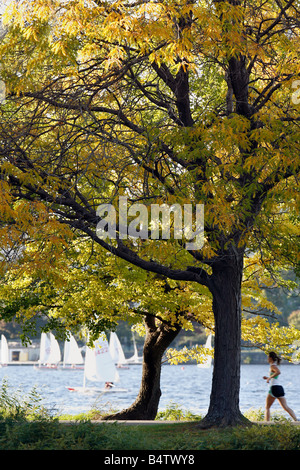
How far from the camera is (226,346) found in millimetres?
12602

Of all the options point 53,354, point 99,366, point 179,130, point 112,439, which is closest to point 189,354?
point 179,130

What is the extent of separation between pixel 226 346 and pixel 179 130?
4192mm

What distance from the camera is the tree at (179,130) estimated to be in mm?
10133

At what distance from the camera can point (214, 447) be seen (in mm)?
9086

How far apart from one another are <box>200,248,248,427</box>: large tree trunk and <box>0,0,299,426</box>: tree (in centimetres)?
2

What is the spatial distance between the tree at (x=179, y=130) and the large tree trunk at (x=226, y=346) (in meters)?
0.02

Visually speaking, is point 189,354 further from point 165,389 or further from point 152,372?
point 165,389

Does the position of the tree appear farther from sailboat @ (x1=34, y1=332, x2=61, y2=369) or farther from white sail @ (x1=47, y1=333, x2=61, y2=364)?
white sail @ (x1=47, y1=333, x2=61, y2=364)

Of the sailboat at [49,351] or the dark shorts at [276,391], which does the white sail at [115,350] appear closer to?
the sailboat at [49,351]

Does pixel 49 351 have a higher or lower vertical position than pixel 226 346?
lower

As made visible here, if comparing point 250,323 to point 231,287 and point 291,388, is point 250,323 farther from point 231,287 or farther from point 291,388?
point 291,388

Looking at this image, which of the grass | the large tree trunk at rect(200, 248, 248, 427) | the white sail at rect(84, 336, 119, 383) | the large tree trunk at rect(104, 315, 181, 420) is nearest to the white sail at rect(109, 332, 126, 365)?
the white sail at rect(84, 336, 119, 383)

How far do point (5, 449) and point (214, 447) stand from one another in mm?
2829
